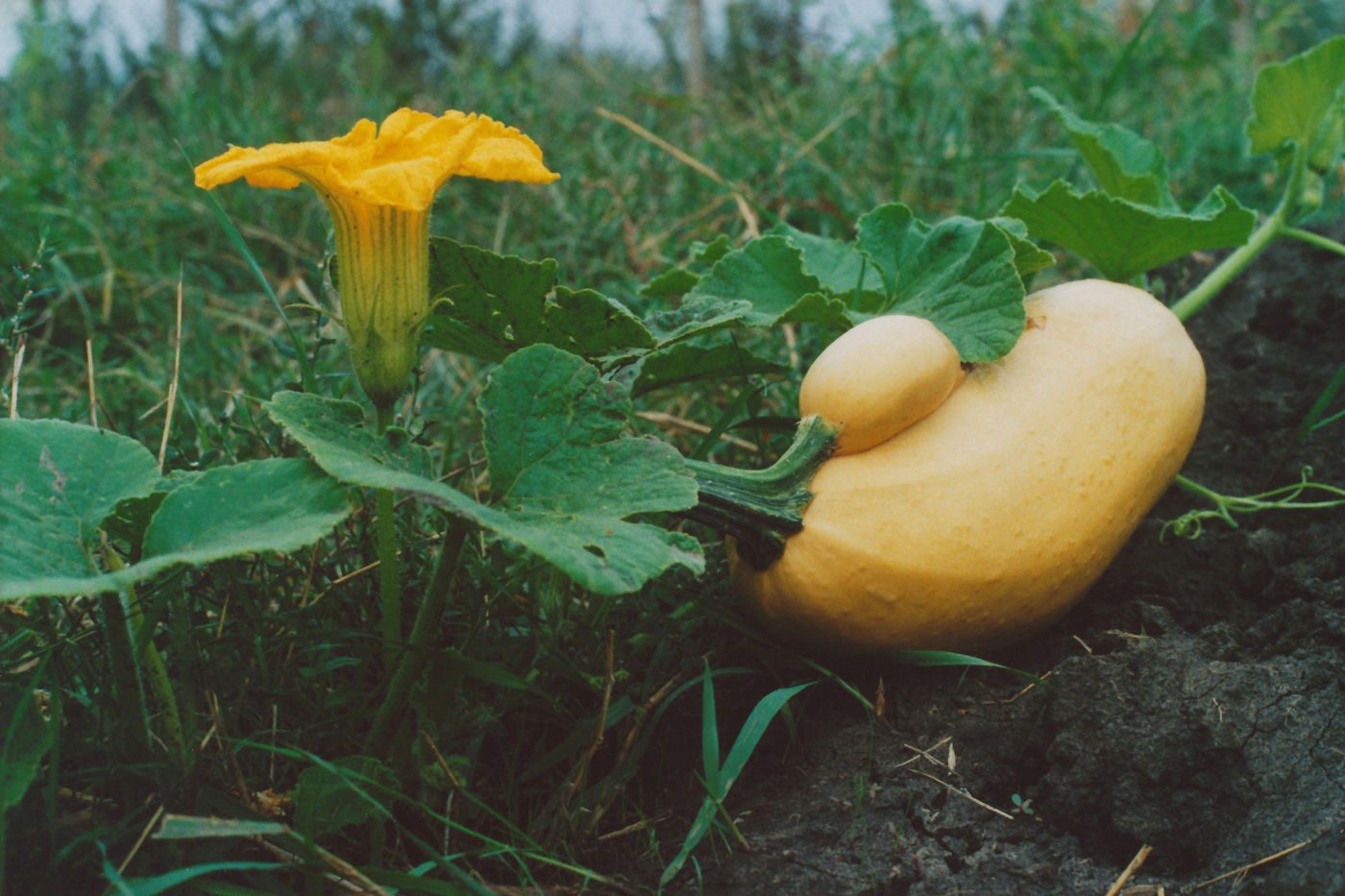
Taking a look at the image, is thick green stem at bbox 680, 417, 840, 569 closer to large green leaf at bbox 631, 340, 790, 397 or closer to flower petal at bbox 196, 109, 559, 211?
large green leaf at bbox 631, 340, 790, 397

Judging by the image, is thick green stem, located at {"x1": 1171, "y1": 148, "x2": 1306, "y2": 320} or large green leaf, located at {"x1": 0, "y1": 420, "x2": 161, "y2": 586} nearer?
large green leaf, located at {"x1": 0, "y1": 420, "x2": 161, "y2": 586}

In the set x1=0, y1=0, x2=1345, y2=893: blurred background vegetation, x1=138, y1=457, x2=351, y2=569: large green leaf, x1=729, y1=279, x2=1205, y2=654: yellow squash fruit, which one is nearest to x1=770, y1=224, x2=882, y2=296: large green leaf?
x1=0, y1=0, x2=1345, y2=893: blurred background vegetation

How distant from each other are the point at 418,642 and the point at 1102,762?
801mm

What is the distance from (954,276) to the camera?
140 centimetres

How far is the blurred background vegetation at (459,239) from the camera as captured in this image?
1.11m

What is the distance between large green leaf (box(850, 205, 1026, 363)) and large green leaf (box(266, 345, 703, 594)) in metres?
0.53

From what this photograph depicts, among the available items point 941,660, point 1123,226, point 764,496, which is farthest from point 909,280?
point 941,660

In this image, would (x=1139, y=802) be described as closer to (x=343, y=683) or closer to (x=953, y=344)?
(x=953, y=344)

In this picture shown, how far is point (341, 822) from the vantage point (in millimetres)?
1018

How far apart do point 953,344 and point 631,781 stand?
0.74 m

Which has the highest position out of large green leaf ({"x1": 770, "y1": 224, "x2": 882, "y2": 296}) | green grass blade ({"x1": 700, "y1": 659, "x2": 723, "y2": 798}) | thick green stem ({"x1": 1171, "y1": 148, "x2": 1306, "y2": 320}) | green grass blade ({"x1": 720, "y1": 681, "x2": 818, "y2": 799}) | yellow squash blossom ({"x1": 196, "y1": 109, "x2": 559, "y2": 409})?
yellow squash blossom ({"x1": 196, "y1": 109, "x2": 559, "y2": 409})

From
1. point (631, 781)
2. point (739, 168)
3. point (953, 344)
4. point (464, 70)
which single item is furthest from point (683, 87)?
point (631, 781)

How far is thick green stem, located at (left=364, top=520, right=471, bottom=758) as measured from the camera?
3.34 feet

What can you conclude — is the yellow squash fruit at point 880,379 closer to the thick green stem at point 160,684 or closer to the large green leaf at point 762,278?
the large green leaf at point 762,278
